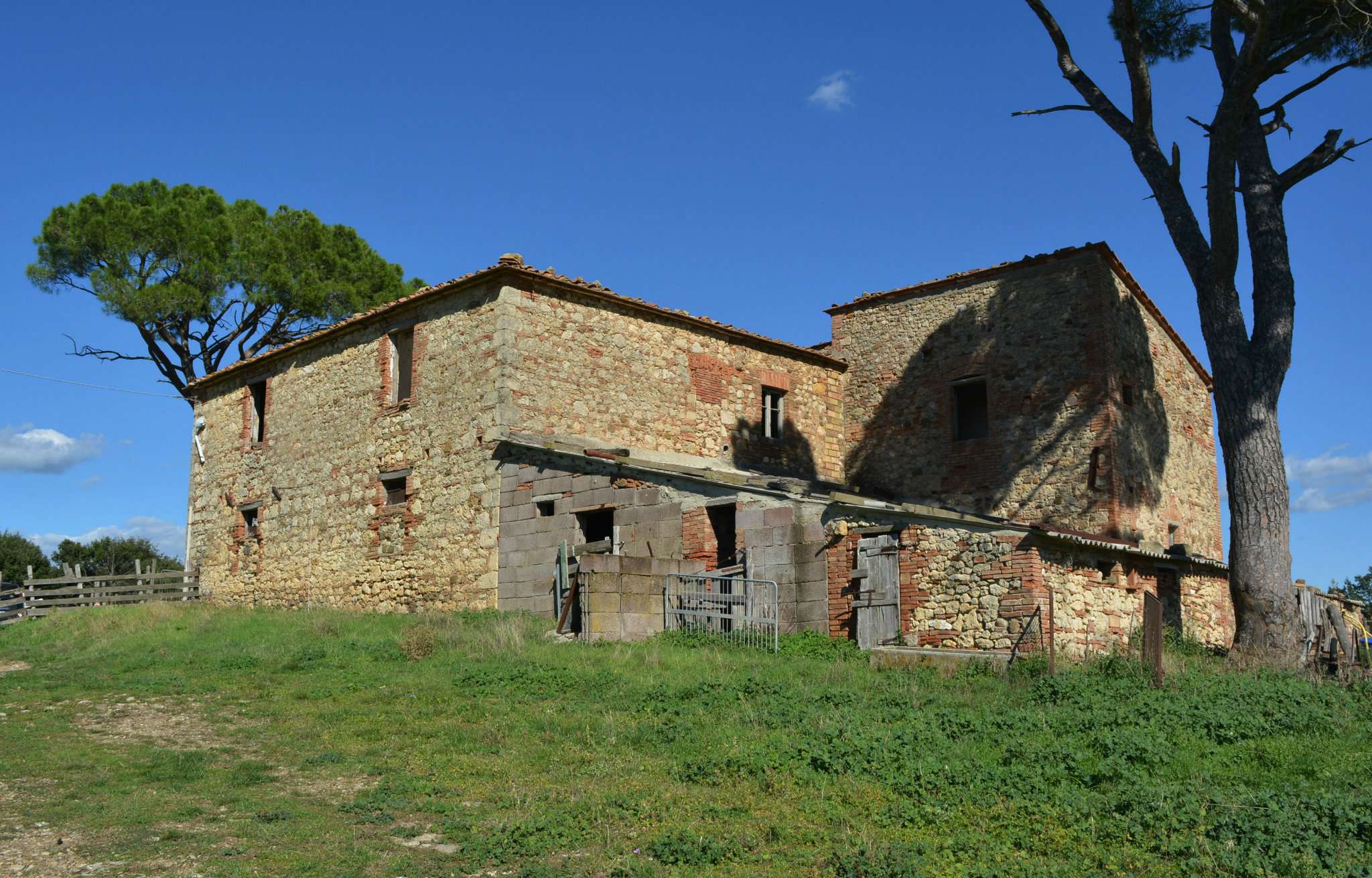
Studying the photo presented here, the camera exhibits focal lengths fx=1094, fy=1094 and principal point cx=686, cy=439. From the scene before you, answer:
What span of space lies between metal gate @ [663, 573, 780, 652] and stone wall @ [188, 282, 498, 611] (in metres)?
3.74

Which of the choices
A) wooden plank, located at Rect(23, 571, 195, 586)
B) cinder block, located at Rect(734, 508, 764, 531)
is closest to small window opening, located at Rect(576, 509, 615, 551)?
cinder block, located at Rect(734, 508, 764, 531)

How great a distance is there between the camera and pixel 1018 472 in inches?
758

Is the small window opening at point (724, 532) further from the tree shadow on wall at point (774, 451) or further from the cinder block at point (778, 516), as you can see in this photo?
the tree shadow on wall at point (774, 451)

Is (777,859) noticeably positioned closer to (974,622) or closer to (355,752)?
(355,752)

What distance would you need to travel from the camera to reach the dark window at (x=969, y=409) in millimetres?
20344

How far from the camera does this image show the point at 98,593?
24.1 m

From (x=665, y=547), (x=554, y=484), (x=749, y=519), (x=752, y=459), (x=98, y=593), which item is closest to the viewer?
(x=749, y=519)

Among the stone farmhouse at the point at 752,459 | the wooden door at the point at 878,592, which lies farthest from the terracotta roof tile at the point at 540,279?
the wooden door at the point at 878,592

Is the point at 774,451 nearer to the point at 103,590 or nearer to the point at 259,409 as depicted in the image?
the point at 259,409

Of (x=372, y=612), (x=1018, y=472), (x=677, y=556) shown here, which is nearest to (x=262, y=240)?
(x=372, y=612)

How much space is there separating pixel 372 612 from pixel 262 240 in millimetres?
13976

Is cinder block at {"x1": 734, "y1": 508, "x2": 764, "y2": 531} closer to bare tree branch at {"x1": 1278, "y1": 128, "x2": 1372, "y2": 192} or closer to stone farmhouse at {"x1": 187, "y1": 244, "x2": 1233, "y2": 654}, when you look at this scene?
stone farmhouse at {"x1": 187, "y1": 244, "x2": 1233, "y2": 654}

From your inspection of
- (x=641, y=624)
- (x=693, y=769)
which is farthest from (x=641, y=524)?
(x=693, y=769)

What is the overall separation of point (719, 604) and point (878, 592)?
2141 mm
